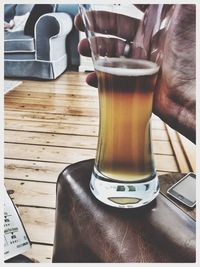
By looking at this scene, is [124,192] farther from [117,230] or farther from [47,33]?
[47,33]

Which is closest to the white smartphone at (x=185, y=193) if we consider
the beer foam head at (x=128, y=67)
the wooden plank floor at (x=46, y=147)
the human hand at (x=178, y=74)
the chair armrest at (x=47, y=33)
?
the human hand at (x=178, y=74)

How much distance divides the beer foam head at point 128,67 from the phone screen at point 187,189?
0.24 meters

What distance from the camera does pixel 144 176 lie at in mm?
414

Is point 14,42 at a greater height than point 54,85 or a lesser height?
greater

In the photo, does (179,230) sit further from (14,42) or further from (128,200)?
(14,42)

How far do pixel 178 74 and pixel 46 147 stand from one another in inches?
55.8

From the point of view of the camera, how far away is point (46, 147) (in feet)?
5.95

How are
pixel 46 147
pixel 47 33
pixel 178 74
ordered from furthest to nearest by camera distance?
pixel 47 33, pixel 46 147, pixel 178 74

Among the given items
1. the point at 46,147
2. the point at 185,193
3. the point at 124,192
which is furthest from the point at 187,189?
the point at 46,147

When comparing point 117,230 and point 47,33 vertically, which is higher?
point 117,230

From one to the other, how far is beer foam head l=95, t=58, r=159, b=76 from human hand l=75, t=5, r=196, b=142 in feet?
0.20
